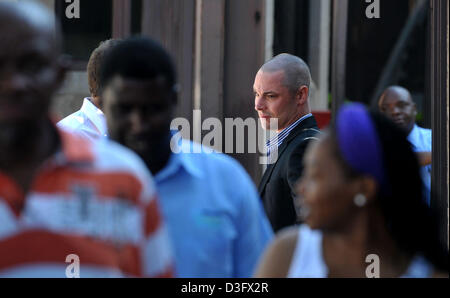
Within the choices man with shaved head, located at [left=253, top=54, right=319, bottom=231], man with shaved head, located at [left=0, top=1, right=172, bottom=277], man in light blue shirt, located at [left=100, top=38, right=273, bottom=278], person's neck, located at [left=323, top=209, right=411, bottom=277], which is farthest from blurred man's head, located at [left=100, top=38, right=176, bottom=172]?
man with shaved head, located at [left=253, top=54, right=319, bottom=231]

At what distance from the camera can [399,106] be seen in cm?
837

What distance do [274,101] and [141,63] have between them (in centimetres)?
261

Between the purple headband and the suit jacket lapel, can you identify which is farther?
the suit jacket lapel

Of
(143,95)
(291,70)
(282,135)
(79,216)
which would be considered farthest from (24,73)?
(291,70)

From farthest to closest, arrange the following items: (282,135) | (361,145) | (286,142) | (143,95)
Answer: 1. (282,135)
2. (286,142)
3. (143,95)
4. (361,145)

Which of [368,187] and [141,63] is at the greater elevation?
[141,63]

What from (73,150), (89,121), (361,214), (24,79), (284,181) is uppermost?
(24,79)

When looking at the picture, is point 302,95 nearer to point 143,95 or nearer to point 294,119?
point 294,119

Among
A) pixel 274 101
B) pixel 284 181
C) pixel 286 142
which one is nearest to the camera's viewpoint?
pixel 284 181

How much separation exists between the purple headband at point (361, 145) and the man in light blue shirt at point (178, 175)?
0.44 metres

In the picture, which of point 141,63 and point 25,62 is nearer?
point 25,62

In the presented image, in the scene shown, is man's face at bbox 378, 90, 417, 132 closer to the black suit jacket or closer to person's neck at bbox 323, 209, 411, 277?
the black suit jacket

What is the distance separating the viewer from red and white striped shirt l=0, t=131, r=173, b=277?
2033mm

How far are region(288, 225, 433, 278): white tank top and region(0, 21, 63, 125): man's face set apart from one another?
3.09 feet
